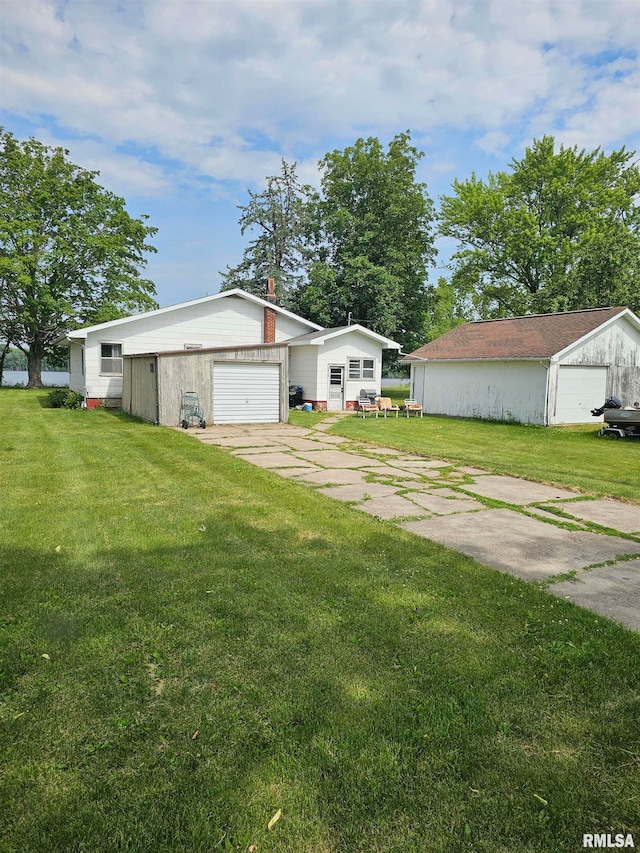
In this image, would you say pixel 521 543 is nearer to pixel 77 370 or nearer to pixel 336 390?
pixel 336 390

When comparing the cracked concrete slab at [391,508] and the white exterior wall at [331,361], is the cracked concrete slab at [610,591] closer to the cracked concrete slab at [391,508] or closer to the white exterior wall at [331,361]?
the cracked concrete slab at [391,508]

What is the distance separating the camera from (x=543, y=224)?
33062mm

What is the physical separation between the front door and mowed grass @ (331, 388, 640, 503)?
2.54 m

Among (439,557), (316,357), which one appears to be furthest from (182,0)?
(316,357)

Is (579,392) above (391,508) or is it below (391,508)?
above

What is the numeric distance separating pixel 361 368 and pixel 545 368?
770 centimetres

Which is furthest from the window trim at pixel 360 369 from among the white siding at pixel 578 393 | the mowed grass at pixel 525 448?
the white siding at pixel 578 393

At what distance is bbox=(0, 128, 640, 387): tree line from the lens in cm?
2830

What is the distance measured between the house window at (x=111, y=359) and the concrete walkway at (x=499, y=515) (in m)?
10.6

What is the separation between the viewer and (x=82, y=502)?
6.19 meters

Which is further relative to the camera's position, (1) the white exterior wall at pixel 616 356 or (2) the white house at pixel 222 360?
(1) the white exterior wall at pixel 616 356

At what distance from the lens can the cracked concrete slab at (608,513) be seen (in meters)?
5.79

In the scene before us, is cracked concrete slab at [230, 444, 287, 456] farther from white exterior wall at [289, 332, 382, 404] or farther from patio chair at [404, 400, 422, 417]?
white exterior wall at [289, 332, 382, 404]

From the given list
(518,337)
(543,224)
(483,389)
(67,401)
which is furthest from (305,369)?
(543,224)
